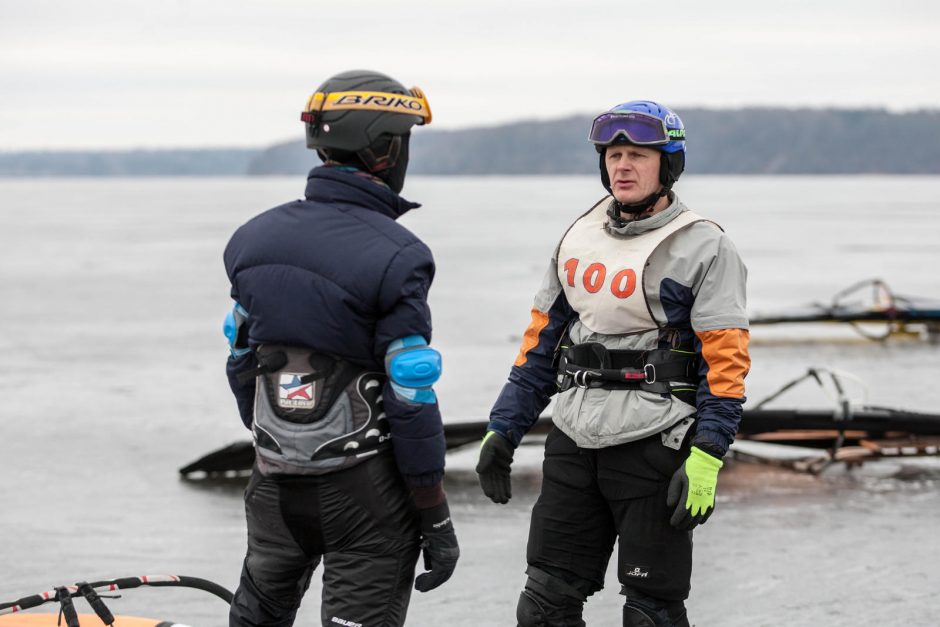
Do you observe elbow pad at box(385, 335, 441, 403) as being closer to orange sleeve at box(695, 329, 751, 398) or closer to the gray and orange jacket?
the gray and orange jacket

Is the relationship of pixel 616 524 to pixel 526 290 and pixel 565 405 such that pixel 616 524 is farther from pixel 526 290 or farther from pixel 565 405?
pixel 526 290

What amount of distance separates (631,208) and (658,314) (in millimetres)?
349

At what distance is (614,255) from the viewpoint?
12.5 feet

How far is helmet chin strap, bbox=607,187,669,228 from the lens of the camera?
384 cm

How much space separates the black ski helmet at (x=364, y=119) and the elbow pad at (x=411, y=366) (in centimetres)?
50

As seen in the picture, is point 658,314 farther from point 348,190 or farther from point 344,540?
point 344,540

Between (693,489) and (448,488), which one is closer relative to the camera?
(693,489)

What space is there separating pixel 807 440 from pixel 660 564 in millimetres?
5261

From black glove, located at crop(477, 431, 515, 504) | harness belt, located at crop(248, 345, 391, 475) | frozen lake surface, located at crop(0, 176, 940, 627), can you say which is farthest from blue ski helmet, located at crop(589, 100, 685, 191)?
frozen lake surface, located at crop(0, 176, 940, 627)

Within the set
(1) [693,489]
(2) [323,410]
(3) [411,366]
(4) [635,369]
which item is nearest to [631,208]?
(4) [635,369]

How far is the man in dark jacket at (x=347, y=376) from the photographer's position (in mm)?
3229

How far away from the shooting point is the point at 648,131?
3.81 m

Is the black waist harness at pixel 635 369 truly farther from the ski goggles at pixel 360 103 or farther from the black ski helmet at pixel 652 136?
the ski goggles at pixel 360 103

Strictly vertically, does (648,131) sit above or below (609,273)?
above
